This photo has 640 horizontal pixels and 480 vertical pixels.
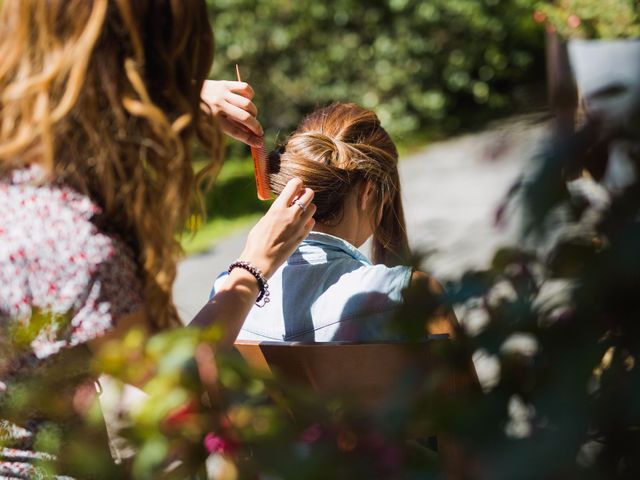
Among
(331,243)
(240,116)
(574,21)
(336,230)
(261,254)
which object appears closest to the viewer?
(261,254)

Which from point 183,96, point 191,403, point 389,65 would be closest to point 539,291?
point 191,403

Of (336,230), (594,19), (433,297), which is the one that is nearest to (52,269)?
(433,297)

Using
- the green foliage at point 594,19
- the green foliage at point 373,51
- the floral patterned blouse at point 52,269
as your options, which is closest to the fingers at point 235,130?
the floral patterned blouse at point 52,269

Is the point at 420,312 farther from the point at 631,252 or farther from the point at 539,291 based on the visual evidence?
the point at 631,252

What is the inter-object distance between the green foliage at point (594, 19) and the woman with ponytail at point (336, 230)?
373 centimetres

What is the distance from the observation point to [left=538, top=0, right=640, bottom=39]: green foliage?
19.5 feet

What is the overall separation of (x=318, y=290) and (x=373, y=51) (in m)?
7.27

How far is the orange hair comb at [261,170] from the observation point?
2230 millimetres

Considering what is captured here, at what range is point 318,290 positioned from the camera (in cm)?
222

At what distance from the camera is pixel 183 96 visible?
1.44m

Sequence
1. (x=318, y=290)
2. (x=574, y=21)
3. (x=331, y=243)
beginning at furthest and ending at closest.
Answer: (x=574, y=21) → (x=331, y=243) → (x=318, y=290)

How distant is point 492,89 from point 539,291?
9350 mm

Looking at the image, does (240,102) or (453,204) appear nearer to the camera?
(240,102)

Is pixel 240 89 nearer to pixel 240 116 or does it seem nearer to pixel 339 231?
pixel 240 116
